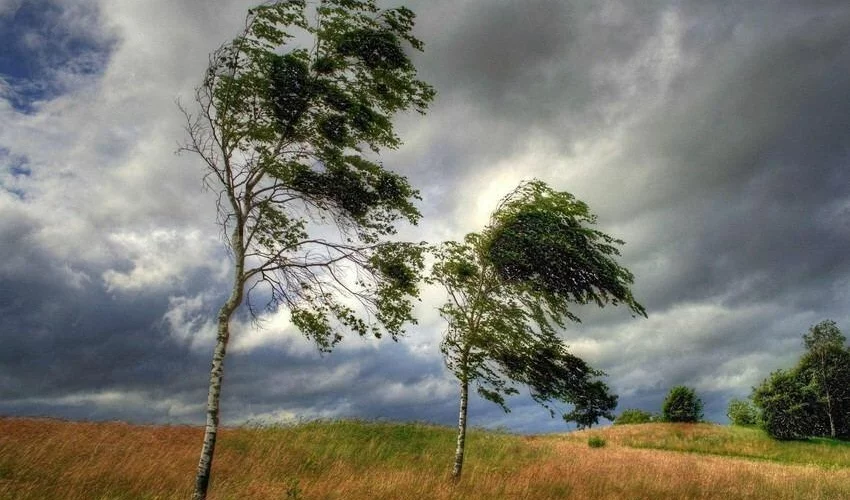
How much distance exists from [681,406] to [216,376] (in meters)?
44.2

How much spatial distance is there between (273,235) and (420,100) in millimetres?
4473

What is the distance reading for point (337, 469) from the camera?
1473 centimetres

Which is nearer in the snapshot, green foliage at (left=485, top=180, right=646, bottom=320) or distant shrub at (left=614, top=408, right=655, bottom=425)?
green foliage at (left=485, top=180, right=646, bottom=320)

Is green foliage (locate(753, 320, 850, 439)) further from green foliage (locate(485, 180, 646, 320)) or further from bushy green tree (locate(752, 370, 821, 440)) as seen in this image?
green foliage (locate(485, 180, 646, 320))

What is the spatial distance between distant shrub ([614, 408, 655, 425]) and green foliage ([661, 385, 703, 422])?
1546 centimetres

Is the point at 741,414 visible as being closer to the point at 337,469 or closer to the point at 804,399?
the point at 804,399

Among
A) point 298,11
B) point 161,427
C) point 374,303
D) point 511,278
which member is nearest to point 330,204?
point 374,303

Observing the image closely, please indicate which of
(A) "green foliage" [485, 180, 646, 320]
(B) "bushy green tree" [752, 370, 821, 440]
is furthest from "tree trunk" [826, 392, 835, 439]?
(A) "green foliage" [485, 180, 646, 320]

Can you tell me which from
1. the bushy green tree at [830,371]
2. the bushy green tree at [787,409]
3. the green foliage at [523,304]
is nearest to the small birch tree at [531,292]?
the green foliage at [523,304]

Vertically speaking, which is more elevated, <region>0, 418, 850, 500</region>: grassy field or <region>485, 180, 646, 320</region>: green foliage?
<region>485, 180, 646, 320</region>: green foliage

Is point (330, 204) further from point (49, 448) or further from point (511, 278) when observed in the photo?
point (49, 448)

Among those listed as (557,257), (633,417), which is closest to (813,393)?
(633,417)

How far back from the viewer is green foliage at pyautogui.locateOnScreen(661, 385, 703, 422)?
43938mm

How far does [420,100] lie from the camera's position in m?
12.1
